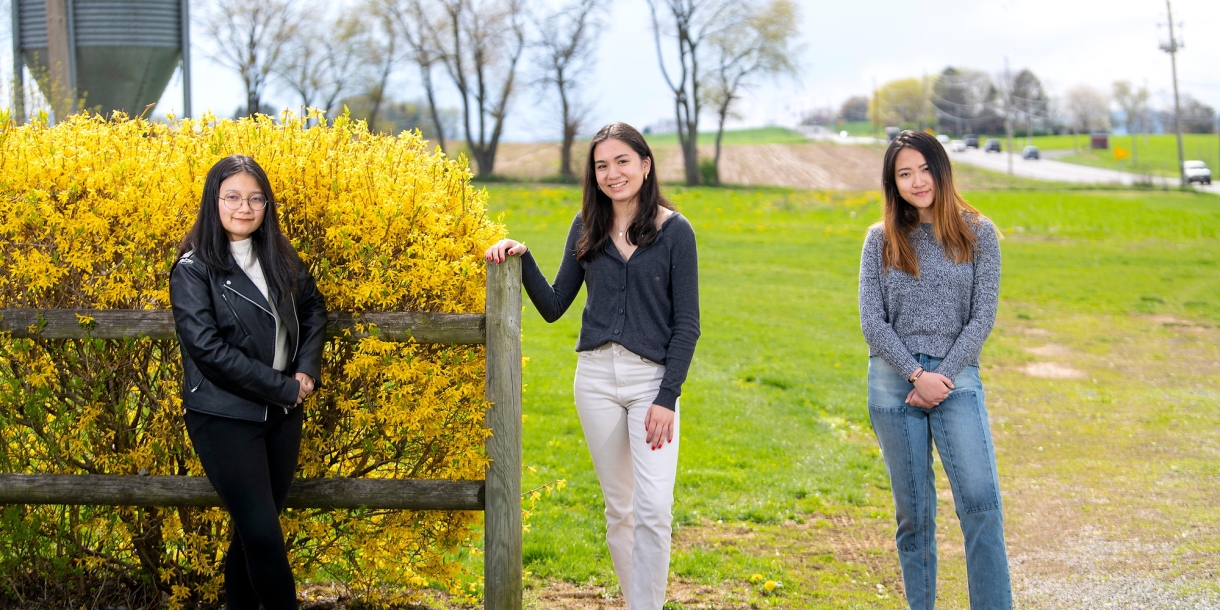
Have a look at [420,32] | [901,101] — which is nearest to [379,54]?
[420,32]

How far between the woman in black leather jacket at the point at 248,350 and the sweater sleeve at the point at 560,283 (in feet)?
2.73

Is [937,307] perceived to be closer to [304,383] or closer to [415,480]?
[415,480]

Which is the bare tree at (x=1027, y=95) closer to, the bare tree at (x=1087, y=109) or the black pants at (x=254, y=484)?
the bare tree at (x=1087, y=109)

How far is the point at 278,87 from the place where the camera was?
1976 inches

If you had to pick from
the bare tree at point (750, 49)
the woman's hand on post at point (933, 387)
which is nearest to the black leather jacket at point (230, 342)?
the woman's hand on post at point (933, 387)

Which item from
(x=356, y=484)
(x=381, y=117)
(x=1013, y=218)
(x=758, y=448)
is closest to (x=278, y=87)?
(x=381, y=117)

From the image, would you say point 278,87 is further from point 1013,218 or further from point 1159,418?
point 1159,418

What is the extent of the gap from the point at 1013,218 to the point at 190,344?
33310 millimetres

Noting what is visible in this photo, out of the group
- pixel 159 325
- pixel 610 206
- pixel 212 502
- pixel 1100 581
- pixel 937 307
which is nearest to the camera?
pixel 159 325

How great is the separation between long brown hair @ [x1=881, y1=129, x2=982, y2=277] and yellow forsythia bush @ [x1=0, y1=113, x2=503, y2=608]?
1629 millimetres

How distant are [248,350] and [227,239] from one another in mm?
414

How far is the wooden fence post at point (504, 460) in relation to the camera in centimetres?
380

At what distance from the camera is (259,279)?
139 inches

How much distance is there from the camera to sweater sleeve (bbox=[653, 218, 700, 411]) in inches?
149
